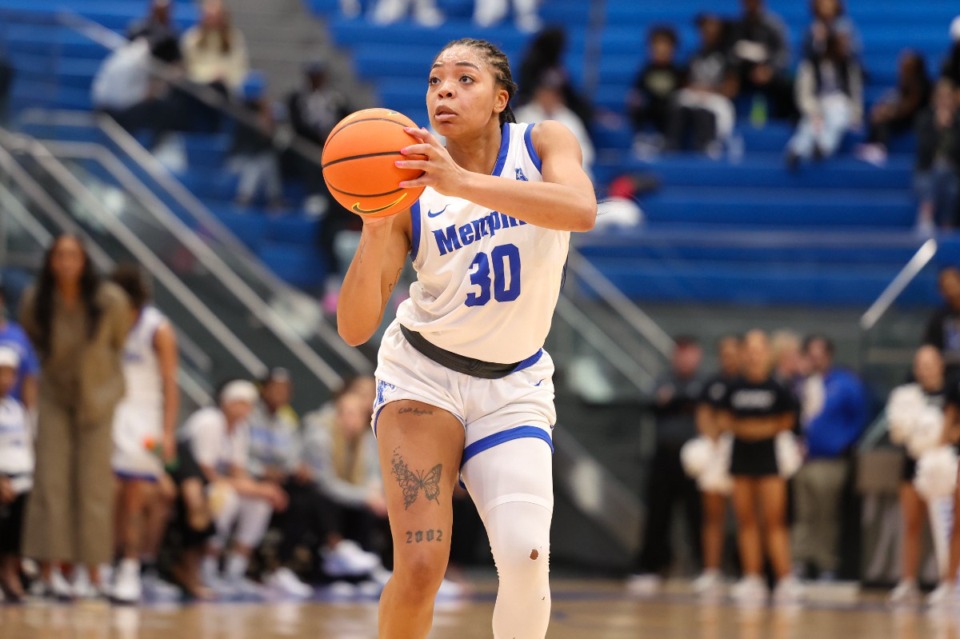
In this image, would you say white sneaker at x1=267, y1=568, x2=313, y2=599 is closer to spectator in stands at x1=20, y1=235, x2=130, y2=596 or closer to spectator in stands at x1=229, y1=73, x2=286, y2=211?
spectator in stands at x1=20, y1=235, x2=130, y2=596

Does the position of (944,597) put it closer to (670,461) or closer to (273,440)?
(670,461)

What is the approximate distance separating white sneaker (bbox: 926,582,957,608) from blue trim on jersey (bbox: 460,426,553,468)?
24.3 ft

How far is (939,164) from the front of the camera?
52.7 ft

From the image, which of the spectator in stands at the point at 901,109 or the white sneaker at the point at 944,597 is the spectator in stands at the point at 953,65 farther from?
the white sneaker at the point at 944,597

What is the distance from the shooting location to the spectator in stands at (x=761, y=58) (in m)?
18.2

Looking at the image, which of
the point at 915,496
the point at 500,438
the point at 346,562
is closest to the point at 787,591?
the point at 915,496

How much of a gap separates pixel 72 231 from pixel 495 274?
8006 millimetres

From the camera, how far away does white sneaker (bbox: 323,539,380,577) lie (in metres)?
12.2

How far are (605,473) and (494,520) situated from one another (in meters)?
9.86

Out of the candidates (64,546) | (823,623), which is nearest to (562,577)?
(823,623)

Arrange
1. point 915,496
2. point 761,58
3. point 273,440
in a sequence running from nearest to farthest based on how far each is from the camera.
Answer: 1. point 273,440
2. point 915,496
3. point 761,58

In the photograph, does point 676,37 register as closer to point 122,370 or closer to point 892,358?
point 892,358

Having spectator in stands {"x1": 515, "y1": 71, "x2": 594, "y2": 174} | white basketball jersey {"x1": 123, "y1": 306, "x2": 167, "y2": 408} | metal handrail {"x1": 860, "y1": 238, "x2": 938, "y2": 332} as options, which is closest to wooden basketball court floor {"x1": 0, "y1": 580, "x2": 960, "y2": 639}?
white basketball jersey {"x1": 123, "y1": 306, "x2": 167, "y2": 408}

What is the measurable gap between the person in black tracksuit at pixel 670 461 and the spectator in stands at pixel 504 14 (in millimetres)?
7001
